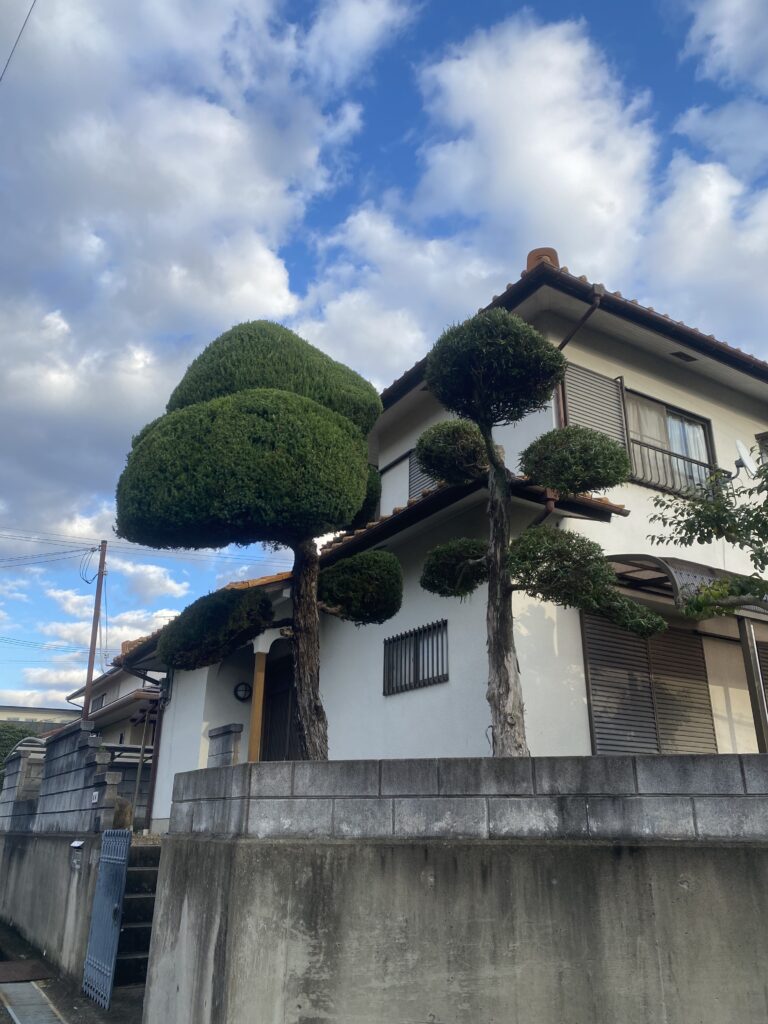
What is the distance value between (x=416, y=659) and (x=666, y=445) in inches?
186

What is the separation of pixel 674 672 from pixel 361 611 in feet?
15.4

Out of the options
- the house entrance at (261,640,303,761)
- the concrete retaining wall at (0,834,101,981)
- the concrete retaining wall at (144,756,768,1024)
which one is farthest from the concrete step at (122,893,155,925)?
the house entrance at (261,640,303,761)

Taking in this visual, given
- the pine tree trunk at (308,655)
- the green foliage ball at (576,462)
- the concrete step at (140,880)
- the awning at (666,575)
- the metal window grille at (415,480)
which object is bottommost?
the concrete step at (140,880)

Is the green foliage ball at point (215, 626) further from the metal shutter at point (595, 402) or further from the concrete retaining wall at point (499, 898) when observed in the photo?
the metal shutter at point (595, 402)

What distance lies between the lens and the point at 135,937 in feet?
25.3

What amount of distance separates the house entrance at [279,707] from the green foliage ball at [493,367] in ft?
21.8

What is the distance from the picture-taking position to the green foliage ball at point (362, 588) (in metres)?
6.85

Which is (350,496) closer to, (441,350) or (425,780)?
(441,350)

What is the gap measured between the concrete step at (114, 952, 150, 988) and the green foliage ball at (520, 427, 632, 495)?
5942 millimetres

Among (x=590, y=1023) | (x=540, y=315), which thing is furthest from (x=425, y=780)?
(x=540, y=315)

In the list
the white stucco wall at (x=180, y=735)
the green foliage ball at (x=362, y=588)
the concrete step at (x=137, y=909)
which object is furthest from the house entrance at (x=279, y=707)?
the green foliage ball at (x=362, y=588)

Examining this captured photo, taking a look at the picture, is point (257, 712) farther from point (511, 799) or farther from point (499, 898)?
point (499, 898)

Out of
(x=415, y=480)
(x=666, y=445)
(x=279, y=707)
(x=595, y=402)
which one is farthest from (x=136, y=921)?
(x=666, y=445)

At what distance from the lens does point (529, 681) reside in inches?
321
